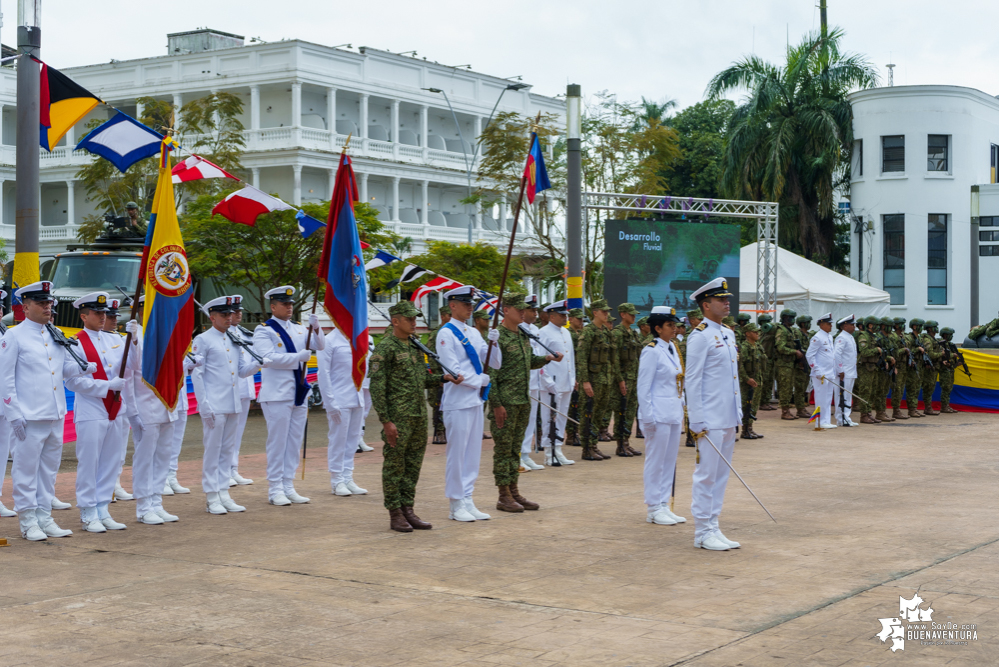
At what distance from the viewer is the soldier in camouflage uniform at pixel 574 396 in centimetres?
1552

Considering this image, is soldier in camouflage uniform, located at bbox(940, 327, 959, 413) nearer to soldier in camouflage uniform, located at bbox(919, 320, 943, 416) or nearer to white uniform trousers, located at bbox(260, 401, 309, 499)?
soldier in camouflage uniform, located at bbox(919, 320, 943, 416)

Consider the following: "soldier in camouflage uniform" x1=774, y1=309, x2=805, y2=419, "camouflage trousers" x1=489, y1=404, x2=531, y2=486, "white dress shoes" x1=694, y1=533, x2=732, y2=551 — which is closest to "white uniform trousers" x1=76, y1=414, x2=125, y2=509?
"camouflage trousers" x1=489, y1=404, x2=531, y2=486

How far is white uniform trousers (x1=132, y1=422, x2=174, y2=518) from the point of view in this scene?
31.1ft

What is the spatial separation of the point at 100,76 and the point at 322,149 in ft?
36.1

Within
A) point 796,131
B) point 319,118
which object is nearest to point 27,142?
point 796,131

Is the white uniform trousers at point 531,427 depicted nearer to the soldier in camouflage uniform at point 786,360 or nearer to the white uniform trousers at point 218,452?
the white uniform trousers at point 218,452

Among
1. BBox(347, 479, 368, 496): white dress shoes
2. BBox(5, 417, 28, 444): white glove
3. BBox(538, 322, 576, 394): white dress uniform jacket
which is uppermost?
BBox(538, 322, 576, 394): white dress uniform jacket

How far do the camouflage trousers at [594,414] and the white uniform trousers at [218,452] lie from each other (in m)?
5.16

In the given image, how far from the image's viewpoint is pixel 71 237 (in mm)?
47406

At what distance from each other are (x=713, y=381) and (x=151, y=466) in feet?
16.1

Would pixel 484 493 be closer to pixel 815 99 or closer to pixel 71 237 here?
pixel 815 99

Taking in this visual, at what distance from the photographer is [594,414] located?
46.4 ft

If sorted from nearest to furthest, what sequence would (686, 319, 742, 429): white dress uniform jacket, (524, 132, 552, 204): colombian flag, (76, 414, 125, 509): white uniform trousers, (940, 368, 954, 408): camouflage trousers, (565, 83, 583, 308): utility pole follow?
(686, 319, 742, 429): white dress uniform jacket < (76, 414, 125, 509): white uniform trousers < (524, 132, 552, 204): colombian flag < (565, 83, 583, 308): utility pole < (940, 368, 954, 408): camouflage trousers

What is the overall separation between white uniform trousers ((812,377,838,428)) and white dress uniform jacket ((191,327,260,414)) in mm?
10942
